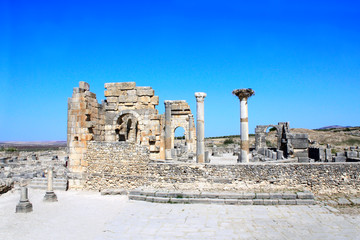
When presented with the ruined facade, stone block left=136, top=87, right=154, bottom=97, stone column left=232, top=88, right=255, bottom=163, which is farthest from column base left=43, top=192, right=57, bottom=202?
stone column left=232, top=88, right=255, bottom=163

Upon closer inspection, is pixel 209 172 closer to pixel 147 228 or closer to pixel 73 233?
pixel 147 228

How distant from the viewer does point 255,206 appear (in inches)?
393

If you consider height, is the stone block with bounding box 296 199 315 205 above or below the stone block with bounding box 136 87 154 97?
below

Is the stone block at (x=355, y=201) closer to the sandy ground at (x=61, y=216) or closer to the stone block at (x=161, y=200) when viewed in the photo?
the stone block at (x=161, y=200)

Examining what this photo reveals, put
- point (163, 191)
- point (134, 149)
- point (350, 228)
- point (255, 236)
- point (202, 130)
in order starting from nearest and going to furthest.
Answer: point (255, 236) → point (350, 228) → point (163, 191) → point (134, 149) → point (202, 130)

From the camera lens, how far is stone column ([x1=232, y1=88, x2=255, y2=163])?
1450 centimetres

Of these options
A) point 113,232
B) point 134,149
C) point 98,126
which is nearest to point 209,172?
point 134,149

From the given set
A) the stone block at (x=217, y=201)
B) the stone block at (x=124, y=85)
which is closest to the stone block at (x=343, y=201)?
the stone block at (x=217, y=201)

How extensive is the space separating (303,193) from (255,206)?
5.76ft

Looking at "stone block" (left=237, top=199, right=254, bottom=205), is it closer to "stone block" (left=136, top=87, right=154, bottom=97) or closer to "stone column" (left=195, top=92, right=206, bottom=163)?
"stone column" (left=195, top=92, right=206, bottom=163)

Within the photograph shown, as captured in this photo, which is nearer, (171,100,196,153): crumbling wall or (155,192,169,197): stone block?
(155,192,169,197): stone block

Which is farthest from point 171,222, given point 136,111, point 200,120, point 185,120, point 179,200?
point 185,120

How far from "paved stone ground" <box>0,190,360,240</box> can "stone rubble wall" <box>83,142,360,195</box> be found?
1319 millimetres

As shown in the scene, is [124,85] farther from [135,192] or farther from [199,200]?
[199,200]
